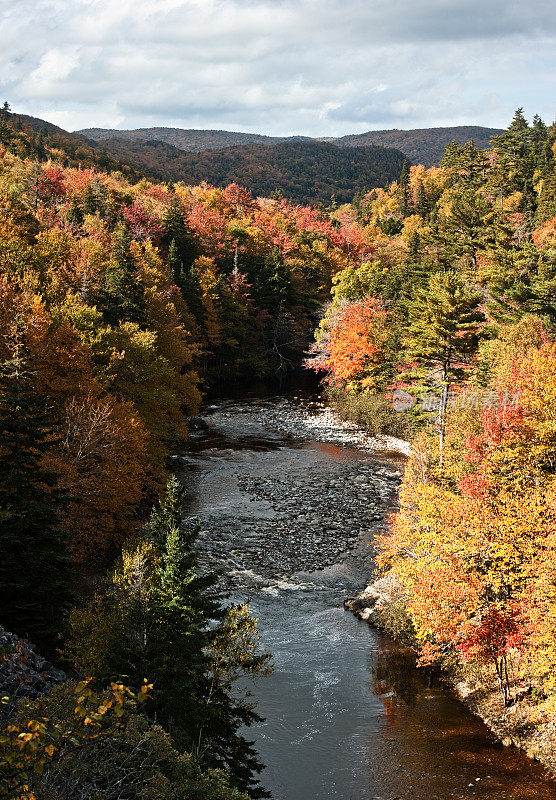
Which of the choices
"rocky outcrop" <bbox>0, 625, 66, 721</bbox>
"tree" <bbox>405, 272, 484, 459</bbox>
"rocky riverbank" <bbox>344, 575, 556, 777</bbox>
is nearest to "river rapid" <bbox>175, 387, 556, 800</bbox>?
"rocky riverbank" <bbox>344, 575, 556, 777</bbox>

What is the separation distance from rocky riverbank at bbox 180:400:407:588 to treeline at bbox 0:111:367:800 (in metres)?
3.48

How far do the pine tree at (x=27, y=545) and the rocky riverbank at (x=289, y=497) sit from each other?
329 inches

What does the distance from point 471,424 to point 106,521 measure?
54.5 feet

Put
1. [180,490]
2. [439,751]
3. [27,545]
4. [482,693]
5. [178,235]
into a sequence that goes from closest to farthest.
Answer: [27,545] < [439,751] < [482,693] < [180,490] < [178,235]

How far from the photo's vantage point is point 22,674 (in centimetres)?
1251

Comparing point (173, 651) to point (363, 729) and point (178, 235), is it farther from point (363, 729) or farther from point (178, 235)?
point (178, 235)

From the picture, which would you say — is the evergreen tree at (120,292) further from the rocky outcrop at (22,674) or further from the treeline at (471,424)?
the rocky outcrop at (22,674)

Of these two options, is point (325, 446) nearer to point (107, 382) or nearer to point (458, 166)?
point (107, 382)

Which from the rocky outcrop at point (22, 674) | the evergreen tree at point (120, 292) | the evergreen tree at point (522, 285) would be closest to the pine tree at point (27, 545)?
the rocky outcrop at point (22, 674)

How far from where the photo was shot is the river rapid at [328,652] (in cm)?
1659

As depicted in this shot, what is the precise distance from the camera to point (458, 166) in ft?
366

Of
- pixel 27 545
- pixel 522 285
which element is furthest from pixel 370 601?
pixel 522 285

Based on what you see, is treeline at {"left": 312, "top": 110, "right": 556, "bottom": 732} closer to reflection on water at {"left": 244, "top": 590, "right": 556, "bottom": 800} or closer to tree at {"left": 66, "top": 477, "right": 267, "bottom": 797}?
reflection on water at {"left": 244, "top": 590, "right": 556, "bottom": 800}

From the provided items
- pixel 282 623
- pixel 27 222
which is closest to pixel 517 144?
pixel 27 222
